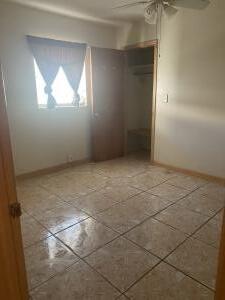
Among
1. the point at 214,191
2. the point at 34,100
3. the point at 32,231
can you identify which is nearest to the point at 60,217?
the point at 32,231

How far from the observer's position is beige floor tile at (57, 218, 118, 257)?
2137 mm

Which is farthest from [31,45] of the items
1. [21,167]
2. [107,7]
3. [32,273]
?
[32,273]

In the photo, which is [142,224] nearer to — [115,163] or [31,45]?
[115,163]

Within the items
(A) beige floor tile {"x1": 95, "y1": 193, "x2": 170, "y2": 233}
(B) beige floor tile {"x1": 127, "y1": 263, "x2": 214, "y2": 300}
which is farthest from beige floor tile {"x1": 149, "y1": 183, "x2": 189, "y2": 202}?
(B) beige floor tile {"x1": 127, "y1": 263, "x2": 214, "y2": 300}

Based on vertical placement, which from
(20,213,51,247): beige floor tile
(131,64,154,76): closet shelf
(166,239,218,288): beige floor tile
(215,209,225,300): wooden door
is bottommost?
(166,239,218,288): beige floor tile

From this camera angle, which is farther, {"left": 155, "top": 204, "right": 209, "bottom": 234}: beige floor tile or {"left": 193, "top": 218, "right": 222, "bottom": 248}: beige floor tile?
{"left": 155, "top": 204, "right": 209, "bottom": 234}: beige floor tile

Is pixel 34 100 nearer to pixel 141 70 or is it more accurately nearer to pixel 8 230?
pixel 141 70

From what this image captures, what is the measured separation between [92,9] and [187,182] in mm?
3071

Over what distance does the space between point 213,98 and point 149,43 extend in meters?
1.57

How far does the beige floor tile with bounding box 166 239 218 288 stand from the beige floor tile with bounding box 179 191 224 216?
65cm

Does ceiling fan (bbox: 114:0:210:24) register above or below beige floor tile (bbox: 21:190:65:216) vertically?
above

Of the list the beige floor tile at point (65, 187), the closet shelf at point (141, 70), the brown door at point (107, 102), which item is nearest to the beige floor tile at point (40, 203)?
the beige floor tile at point (65, 187)

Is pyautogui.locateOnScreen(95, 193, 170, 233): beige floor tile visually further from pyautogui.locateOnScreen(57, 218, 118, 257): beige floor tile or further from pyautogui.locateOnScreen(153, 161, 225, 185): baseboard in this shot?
pyautogui.locateOnScreen(153, 161, 225, 185): baseboard

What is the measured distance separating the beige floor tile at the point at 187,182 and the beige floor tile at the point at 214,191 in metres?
0.11
